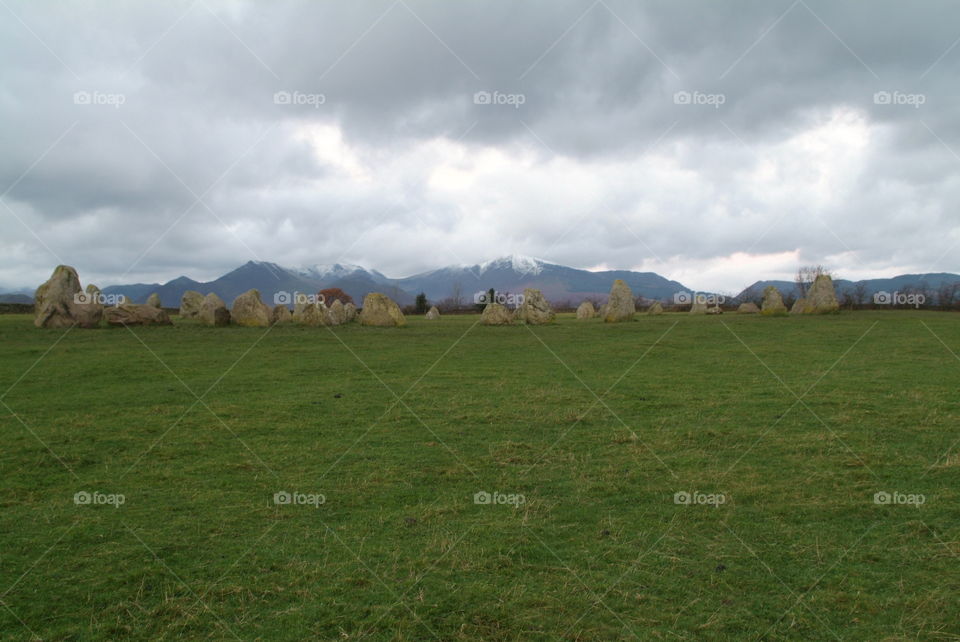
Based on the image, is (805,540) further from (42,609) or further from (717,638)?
(42,609)

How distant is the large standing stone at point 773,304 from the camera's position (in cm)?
3128

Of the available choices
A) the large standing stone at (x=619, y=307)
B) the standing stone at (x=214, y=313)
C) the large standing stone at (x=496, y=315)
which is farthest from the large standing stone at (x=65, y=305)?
the large standing stone at (x=619, y=307)

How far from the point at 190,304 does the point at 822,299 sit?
3240cm

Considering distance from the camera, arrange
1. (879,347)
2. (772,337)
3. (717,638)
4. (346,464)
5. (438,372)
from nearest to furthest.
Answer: (717,638), (346,464), (438,372), (879,347), (772,337)

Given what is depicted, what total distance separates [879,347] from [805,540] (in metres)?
15.1

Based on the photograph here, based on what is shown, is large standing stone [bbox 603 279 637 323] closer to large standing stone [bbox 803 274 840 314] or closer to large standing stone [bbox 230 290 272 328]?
large standing stone [bbox 803 274 840 314]

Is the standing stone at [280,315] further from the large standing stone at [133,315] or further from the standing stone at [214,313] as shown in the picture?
the large standing stone at [133,315]

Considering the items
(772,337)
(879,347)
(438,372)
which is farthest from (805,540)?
(772,337)

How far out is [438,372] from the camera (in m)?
13.3

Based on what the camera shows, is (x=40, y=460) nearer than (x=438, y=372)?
Yes

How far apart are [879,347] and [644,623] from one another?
16821mm

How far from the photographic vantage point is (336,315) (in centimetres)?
2838

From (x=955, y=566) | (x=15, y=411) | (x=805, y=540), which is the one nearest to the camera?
(x=955, y=566)

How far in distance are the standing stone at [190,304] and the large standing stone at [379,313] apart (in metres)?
9.89
